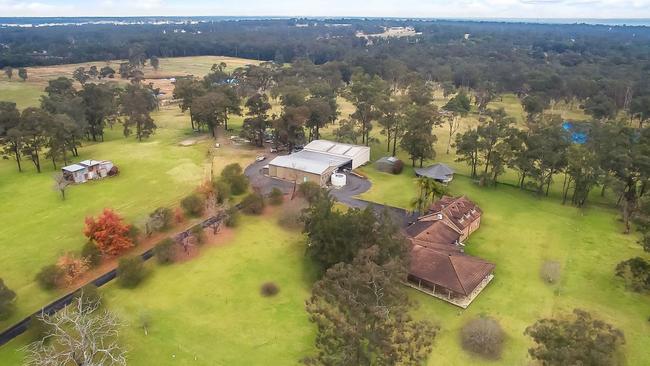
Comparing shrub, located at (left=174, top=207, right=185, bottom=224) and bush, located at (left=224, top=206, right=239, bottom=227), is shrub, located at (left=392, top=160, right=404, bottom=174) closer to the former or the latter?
bush, located at (left=224, top=206, right=239, bottom=227)

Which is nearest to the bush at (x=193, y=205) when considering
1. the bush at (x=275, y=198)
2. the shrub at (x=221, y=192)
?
the shrub at (x=221, y=192)

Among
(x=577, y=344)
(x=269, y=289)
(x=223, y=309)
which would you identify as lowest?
(x=223, y=309)

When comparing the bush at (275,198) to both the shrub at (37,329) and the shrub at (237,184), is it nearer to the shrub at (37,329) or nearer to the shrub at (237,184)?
the shrub at (237,184)

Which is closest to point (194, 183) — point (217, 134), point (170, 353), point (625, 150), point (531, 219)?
point (217, 134)

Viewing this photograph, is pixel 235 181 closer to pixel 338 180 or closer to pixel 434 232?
pixel 338 180

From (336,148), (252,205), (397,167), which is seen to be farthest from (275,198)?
(397,167)

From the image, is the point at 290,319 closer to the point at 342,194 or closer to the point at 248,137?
the point at 342,194

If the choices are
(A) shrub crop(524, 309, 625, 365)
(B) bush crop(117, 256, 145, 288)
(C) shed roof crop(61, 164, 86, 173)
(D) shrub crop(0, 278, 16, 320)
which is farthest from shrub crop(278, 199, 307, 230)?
(C) shed roof crop(61, 164, 86, 173)

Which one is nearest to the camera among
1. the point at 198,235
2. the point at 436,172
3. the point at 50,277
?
the point at 50,277
